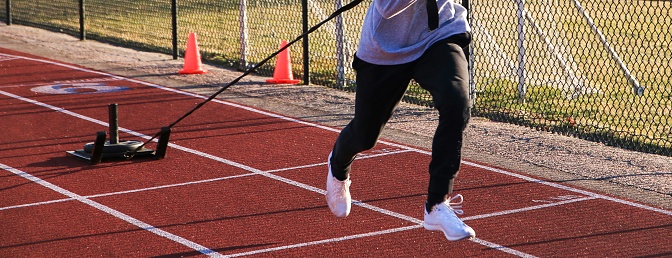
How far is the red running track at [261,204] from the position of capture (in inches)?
246

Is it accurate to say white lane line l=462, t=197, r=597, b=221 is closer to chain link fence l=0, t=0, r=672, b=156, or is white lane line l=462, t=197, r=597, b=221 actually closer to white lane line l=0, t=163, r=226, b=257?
white lane line l=0, t=163, r=226, b=257

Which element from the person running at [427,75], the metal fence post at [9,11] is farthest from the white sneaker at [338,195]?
the metal fence post at [9,11]

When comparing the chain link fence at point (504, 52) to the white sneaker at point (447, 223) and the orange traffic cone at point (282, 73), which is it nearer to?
the orange traffic cone at point (282, 73)

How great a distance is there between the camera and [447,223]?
5.25m

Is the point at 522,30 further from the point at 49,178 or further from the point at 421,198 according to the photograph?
the point at 49,178

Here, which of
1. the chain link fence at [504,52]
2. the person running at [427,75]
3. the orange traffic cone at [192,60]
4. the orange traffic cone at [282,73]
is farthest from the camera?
the orange traffic cone at [192,60]

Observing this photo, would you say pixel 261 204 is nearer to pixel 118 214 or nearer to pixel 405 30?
pixel 118 214

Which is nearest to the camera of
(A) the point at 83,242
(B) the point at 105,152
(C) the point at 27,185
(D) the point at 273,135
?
(A) the point at 83,242

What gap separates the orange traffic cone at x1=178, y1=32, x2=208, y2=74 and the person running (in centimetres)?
904

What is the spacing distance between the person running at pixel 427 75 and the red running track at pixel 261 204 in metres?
0.85

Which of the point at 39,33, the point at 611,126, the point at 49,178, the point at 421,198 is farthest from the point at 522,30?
the point at 39,33

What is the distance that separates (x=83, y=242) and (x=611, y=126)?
20.9ft

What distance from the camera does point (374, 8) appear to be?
18.2 ft

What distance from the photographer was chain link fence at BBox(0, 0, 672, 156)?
36.8 feet
